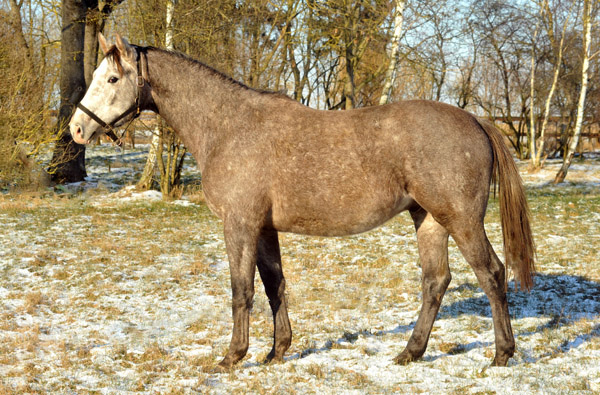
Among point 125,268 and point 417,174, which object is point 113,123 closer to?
point 417,174

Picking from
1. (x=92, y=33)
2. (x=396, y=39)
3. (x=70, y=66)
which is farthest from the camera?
(x=92, y=33)

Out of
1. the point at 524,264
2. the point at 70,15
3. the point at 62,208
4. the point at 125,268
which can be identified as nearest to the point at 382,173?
the point at 524,264

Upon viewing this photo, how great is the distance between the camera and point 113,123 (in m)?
4.41

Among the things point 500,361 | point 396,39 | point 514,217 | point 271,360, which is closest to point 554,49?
point 396,39

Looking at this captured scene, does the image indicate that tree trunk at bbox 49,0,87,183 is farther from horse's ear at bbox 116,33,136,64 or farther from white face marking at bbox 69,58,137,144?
horse's ear at bbox 116,33,136,64

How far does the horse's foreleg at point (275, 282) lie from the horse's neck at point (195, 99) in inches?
36.9

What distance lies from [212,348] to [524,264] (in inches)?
124

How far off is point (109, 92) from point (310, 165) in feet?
6.26

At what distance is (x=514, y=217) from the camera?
4543 millimetres

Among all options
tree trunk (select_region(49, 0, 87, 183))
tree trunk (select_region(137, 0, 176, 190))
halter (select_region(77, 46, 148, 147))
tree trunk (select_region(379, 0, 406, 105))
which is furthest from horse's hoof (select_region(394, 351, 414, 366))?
tree trunk (select_region(49, 0, 87, 183))

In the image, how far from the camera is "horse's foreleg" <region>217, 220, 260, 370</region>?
4.23 meters

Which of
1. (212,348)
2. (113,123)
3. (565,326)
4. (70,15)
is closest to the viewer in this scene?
(113,123)

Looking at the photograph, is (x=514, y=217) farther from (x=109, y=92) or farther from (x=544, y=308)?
(x=109, y=92)

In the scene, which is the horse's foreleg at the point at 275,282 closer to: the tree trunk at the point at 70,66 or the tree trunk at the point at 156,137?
the tree trunk at the point at 156,137
